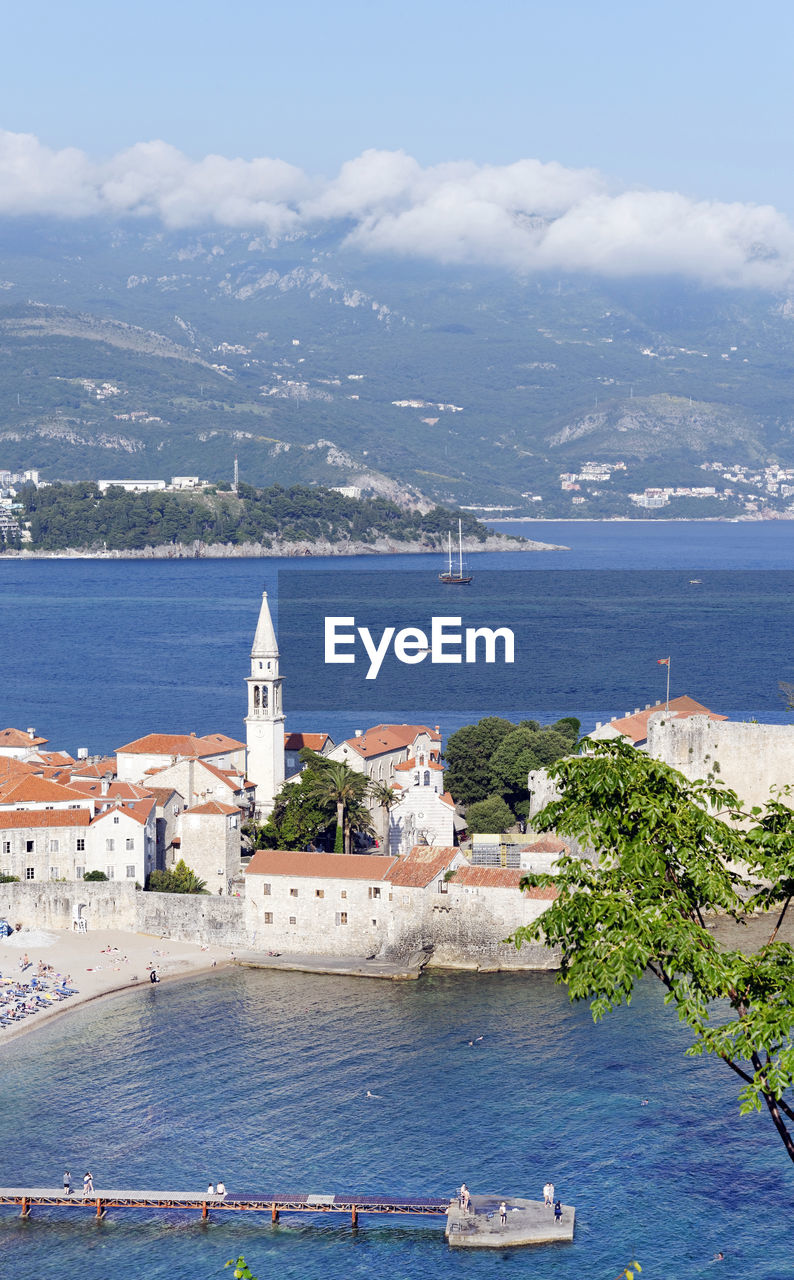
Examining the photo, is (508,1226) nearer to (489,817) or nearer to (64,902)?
(64,902)

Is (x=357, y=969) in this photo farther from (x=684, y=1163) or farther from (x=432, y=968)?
(x=684, y=1163)

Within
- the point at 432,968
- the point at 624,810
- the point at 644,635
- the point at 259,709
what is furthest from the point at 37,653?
the point at 624,810

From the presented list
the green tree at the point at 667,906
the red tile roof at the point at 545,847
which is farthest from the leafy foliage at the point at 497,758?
the green tree at the point at 667,906

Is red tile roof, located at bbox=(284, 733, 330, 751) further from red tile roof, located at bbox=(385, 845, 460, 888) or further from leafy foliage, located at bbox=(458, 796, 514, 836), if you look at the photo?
red tile roof, located at bbox=(385, 845, 460, 888)

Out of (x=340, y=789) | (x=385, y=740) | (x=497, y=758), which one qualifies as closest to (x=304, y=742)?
(x=385, y=740)

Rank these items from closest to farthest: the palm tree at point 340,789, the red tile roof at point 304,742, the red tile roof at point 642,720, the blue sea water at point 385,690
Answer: the palm tree at point 340,789 < the red tile roof at point 642,720 < the red tile roof at point 304,742 < the blue sea water at point 385,690

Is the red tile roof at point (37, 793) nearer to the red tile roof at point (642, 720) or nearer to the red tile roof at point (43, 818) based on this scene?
the red tile roof at point (43, 818)
